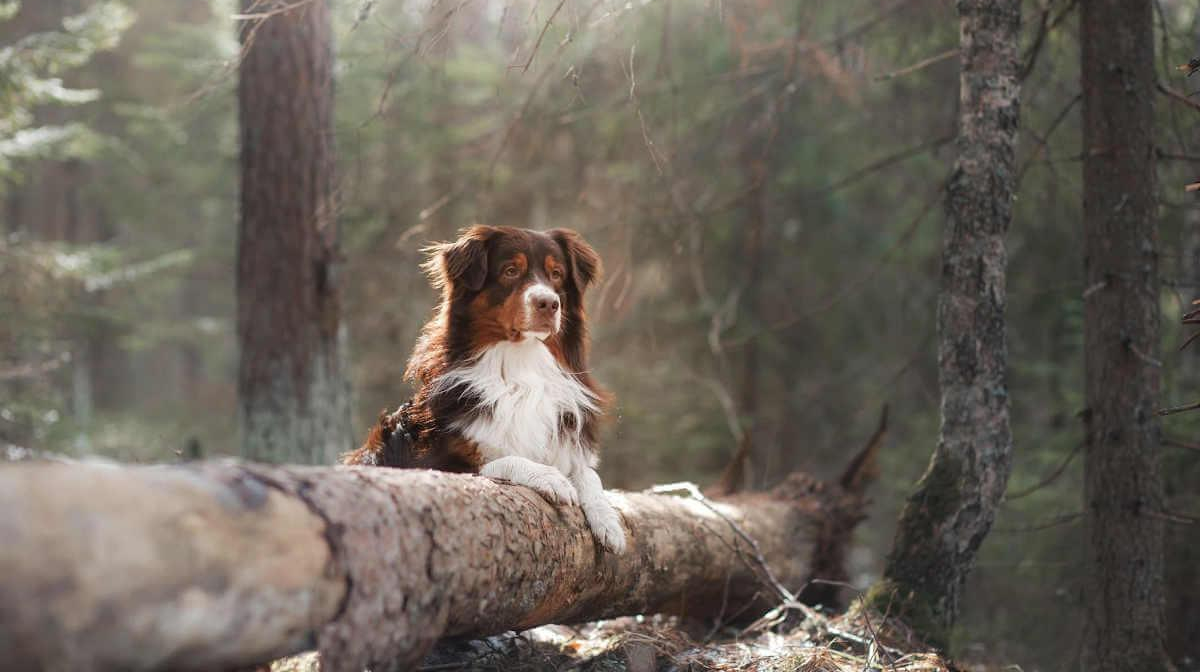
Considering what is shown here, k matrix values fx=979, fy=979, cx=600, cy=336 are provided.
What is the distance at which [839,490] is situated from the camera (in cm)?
751

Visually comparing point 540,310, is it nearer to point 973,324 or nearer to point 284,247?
point 973,324

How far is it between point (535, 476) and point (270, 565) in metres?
1.94

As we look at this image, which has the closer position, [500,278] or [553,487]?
[553,487]

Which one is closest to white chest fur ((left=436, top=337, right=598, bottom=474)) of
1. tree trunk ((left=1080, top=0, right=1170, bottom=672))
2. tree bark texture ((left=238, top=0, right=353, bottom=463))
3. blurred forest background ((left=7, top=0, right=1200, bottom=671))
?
blurred forest background ((left=7, top=0, right=1200, bottom=671))

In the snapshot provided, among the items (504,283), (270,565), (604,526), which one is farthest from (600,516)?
(270,565)

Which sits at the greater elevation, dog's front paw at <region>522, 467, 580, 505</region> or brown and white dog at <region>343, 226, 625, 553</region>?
brown and white dog at <region>343, 226, 625, 553</region>

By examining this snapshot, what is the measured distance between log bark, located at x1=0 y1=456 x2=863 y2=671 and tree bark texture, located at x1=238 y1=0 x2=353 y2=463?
405 centimetres

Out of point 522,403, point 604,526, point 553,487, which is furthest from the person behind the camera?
point 522,403

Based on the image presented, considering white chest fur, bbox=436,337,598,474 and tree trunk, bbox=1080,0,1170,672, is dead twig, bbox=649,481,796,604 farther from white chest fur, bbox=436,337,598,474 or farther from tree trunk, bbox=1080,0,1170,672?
tree trunk, bbox=1080,0,1170,672

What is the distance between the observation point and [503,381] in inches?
199

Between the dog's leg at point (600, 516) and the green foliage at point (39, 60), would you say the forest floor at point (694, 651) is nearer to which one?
the dog's leg at point (600, 516)

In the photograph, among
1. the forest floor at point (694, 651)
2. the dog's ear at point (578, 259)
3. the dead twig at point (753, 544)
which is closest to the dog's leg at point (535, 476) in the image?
the forest floor at point (694, 651)

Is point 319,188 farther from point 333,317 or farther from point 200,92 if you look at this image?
point 200,92

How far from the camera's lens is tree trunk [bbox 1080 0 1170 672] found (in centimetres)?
557
